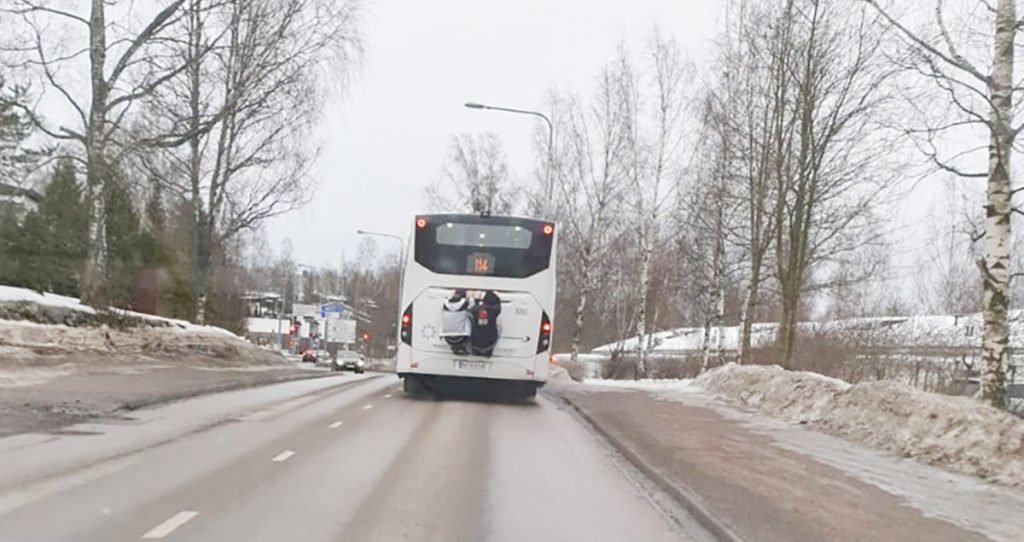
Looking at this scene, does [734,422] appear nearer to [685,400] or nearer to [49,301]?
[685,400]

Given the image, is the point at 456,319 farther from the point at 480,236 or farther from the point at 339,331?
the point at 339,331

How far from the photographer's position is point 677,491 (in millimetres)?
8930

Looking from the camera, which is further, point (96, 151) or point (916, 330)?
point (916, 330)

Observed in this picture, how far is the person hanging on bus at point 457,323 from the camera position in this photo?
716 inches

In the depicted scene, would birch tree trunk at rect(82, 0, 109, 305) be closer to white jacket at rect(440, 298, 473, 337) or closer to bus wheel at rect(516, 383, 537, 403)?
white jacket at rect(440, 298, 473, 337)

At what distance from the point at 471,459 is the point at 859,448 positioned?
5.34 meters

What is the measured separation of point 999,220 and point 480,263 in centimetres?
956

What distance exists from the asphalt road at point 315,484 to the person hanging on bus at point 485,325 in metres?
3.57

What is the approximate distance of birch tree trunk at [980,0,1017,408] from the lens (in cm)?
1253

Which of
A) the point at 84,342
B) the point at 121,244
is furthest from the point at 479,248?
the point at 121,244

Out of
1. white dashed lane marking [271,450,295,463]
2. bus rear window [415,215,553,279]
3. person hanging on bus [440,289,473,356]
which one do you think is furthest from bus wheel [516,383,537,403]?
white dashed lane marking [271,450,295,463]

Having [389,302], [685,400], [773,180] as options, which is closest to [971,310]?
[773,180]

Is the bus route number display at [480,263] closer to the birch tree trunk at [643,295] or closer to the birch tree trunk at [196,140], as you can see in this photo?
the birch tree trunk at [196,140]

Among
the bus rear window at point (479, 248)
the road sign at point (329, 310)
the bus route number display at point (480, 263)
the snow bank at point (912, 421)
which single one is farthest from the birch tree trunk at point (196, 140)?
the road sign at point (329, 310)
